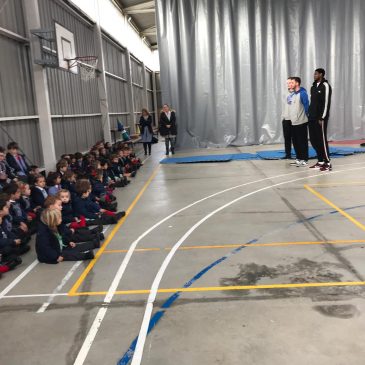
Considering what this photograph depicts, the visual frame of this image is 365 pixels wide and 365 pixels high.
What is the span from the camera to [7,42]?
8.81 metres

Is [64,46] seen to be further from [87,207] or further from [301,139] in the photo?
[301,139]

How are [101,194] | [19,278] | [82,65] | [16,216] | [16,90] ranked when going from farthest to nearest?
1. [82,65]
2. [16,90]
3. [101,194]
4. [16,216]
5. [19,278]

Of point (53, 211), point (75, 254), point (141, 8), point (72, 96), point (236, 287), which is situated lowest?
point (236, 287)

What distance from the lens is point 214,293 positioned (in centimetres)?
368

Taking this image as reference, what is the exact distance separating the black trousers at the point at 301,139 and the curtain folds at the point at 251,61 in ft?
19.3

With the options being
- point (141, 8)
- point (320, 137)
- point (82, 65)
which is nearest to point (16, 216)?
point (320, 137)

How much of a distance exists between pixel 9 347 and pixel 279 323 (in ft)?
6.51

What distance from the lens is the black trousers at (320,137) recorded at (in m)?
9.58

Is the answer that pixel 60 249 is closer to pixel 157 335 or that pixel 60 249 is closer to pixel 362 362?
pixel 157 335

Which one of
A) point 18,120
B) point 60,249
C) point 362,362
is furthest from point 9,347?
point 18,120

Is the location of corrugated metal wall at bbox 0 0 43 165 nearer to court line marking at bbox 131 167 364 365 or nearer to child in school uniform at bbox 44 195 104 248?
child in school uniform at bbox 44 195 104 248

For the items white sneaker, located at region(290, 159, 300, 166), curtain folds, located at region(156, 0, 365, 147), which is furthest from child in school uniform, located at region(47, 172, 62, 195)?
curtain folds, located at region(156, 0, 365, 147)

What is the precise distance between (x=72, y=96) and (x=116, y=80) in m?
6.52

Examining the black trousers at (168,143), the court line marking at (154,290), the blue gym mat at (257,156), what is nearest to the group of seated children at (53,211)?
the court line marking at (154,290)
